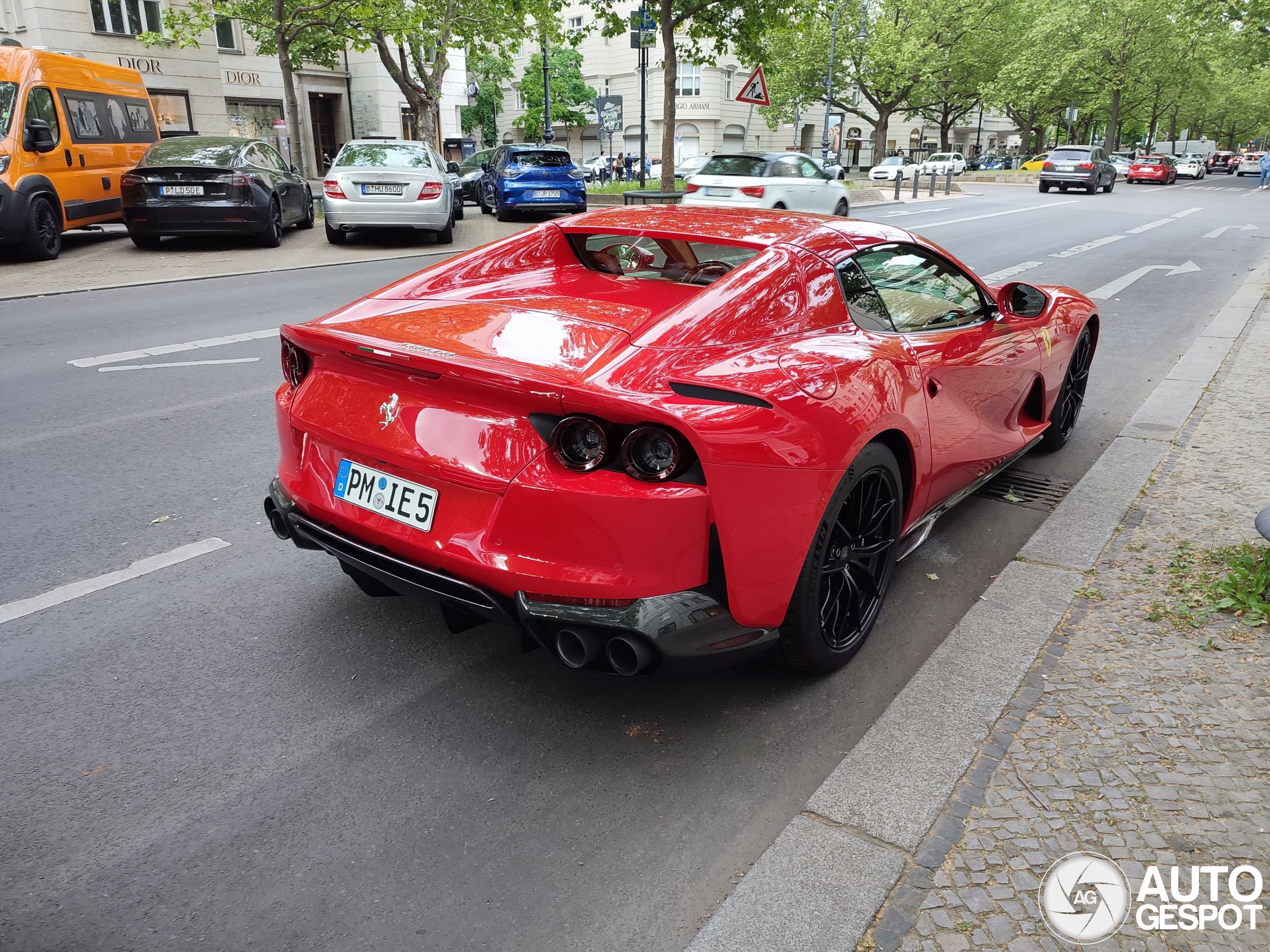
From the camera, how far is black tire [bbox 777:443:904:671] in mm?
2873

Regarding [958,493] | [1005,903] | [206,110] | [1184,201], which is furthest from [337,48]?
[1005,903]

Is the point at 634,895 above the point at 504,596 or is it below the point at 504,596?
below

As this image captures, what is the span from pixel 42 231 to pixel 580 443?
13268mm

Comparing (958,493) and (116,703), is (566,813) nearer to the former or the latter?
(116,703)

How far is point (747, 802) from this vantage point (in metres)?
2.63

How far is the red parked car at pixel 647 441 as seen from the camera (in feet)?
8.25

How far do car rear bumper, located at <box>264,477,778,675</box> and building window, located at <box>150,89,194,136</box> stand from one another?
35074 mm

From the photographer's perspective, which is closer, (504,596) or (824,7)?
(504,596)

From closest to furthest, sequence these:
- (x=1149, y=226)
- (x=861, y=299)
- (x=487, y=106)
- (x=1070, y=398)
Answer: (x=861, y=299), (x=1070, y=398), (x=1149, y=226), (x=487, y=106)

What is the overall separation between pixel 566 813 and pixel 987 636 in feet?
5.58

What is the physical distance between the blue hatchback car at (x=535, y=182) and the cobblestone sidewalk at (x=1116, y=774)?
59.0 ft

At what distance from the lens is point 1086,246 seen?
1753 centimetres

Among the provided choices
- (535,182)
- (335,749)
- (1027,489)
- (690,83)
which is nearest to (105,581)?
(335,749)

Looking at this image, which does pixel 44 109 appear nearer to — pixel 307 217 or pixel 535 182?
pixel 307 217
